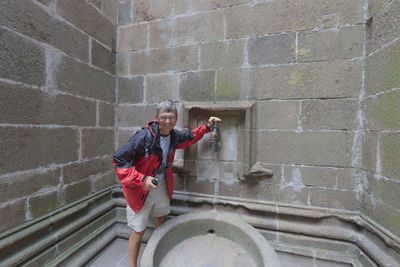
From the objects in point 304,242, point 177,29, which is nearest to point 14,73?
point 177,29

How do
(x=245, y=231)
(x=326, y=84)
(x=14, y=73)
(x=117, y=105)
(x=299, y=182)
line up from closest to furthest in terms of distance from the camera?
(x=14, y=73)
(x=245, y=231)
(x=326, y=84)
(x=299, y=182)
(x=117, y=105)

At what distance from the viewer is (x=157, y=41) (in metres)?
1.95

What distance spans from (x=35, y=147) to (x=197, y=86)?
4.84ft

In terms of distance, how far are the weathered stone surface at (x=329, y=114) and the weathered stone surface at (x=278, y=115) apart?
0.25ft

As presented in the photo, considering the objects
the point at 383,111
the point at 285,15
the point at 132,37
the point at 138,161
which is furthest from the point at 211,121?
Answer: the point at 132,37

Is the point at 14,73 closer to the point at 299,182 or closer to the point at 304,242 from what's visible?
the point at 299,182

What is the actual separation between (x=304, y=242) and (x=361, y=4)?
6.99 feet

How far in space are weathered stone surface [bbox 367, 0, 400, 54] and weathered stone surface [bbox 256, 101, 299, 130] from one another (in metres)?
0.69

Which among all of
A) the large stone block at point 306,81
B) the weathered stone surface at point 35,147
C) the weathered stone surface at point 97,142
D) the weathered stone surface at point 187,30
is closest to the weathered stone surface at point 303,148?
the large stone block at point 306,81

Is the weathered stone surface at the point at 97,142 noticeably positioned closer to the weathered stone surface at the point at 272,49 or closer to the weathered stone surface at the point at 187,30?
the weathered stone surface at the point at 187,30

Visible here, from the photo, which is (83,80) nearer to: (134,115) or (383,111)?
(134,115)

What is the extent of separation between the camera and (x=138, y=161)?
1.43m

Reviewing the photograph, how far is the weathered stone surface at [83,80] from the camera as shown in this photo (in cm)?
153

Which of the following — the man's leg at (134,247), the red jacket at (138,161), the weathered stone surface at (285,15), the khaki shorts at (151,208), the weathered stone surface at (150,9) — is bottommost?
the man's leg at (134,247)
